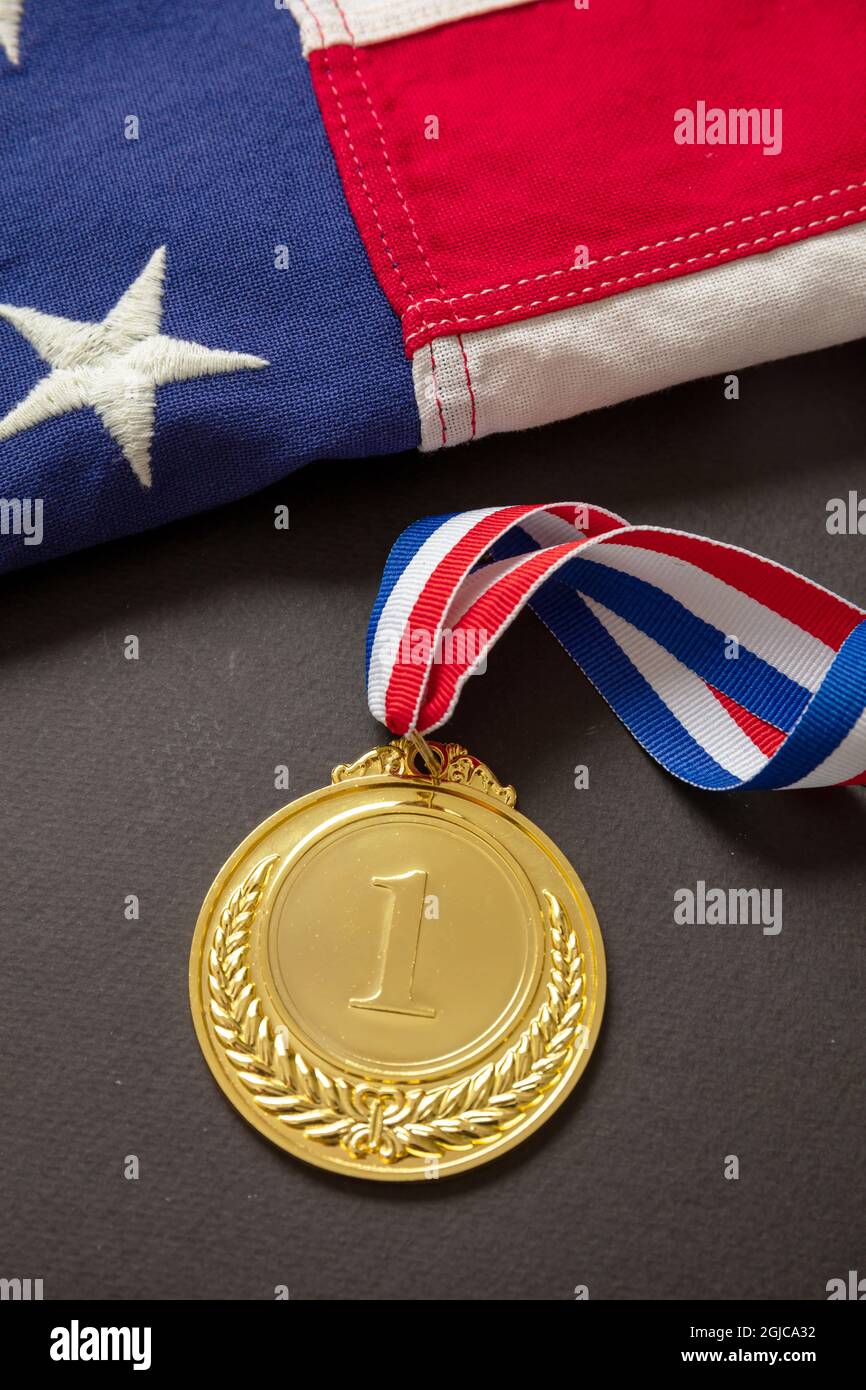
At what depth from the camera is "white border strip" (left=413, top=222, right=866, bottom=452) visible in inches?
42.9

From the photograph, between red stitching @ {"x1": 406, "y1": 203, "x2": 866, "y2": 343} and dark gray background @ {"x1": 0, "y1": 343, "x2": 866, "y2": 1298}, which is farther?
red stitching @ {"x1": 406, "y1": 203, "x2": 866, "y2": 343}

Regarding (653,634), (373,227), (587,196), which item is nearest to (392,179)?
(373,227)

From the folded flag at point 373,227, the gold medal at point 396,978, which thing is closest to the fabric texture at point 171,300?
the folded flag at point 373,227

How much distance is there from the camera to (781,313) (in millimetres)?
1134

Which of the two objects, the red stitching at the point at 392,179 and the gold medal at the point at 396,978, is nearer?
the gold medal at the point at 396,978

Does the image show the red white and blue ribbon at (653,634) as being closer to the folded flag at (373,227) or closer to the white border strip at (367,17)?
the folded flag at (373,227)

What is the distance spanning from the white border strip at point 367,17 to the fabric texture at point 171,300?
0.05 meters

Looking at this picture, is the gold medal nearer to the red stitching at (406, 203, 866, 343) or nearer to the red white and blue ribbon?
the red white and blue ribbon

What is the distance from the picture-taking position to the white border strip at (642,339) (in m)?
1.09

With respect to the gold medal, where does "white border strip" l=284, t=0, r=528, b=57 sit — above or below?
above

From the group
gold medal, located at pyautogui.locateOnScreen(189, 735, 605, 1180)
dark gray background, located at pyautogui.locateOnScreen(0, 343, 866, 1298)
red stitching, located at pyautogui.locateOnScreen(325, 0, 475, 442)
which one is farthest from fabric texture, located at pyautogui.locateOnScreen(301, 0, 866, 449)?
gold medal, located at pyautogui.locateOnScreen(189, 735, 605, 1180)

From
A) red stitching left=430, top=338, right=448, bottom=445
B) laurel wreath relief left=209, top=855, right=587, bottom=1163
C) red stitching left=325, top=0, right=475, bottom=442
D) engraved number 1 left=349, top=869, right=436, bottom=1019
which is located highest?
Result: red stitching left=325, top=0, right=475, bottom=442

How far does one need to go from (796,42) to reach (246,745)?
0.89 metres

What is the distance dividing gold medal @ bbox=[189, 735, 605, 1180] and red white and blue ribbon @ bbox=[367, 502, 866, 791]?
0.37ft
